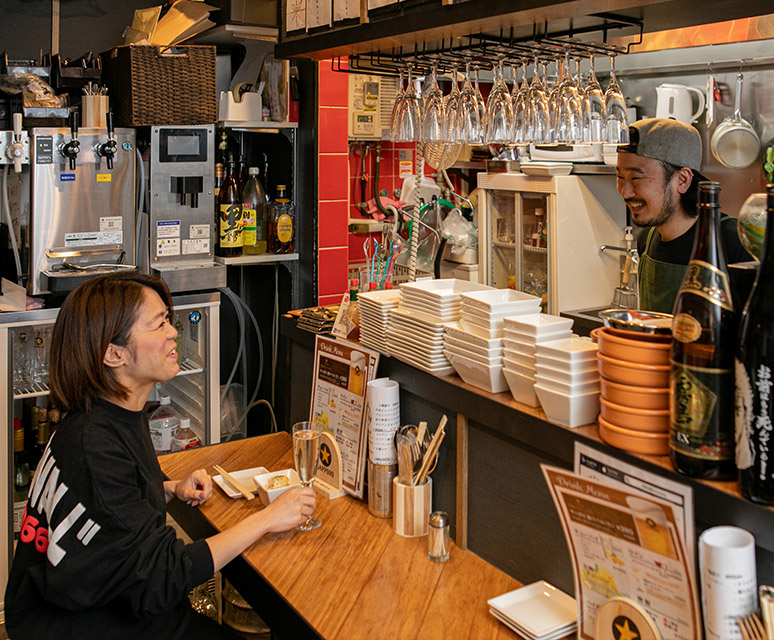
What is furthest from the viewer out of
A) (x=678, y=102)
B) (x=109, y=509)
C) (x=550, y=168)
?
(x=550, y=168)

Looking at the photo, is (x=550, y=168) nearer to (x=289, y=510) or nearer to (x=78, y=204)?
(x=78, y=204)

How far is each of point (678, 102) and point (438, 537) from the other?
11.6 ft

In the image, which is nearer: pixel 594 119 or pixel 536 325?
pixel 536 325

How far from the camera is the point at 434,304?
1.95 m

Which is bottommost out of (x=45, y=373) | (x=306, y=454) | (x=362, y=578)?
(x=362, y=578)

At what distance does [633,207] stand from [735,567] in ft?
7.25

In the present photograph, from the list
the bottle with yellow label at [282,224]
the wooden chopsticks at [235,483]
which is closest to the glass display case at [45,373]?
the bottle with yellow label at [282,224]

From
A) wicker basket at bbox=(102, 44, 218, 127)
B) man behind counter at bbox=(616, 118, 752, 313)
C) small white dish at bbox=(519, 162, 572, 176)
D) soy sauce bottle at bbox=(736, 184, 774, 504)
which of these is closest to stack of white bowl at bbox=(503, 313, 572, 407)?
soy sauce bottle at bbox=(736, 184, 774, 504)

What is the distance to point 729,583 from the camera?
1.13 m

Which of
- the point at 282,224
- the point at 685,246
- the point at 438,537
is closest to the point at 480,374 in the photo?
the point at 438,537

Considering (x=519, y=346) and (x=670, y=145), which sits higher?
(x=670, y=145)

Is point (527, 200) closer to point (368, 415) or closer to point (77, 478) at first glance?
point (368, 415)

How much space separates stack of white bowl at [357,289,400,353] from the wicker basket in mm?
2025

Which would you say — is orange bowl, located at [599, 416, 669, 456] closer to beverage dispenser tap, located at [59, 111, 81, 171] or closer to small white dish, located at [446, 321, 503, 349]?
small white dish, located at [446, 321, 503, 349]
